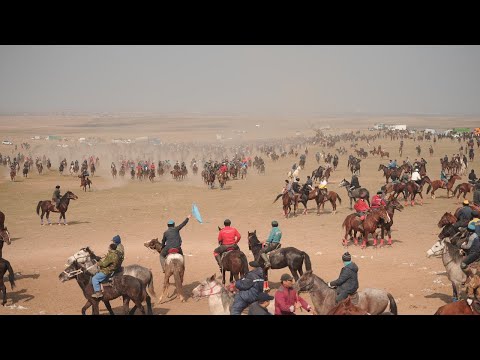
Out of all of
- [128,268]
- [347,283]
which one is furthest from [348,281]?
[128,268]

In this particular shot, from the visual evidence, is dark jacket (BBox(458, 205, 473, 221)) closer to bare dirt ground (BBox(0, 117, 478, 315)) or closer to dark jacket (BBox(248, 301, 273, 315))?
bare dirt ground (BBox(0, 117, 478, 315))

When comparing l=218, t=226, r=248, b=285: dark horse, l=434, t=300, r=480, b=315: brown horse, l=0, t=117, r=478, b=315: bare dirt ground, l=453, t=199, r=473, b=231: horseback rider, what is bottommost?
l=0, t=117, r=478, b=315: bare dirt ground

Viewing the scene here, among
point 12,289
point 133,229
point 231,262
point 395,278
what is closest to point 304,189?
point 133,229

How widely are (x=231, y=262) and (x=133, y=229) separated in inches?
437

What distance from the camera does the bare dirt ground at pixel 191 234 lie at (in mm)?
12188

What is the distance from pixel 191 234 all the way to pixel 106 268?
10407mm

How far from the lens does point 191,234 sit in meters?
20.3

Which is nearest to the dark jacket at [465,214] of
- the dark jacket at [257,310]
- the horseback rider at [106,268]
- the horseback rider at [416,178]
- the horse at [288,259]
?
the horse at [288,259]

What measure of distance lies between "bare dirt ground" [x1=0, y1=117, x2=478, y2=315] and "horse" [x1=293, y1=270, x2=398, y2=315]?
2.24 m

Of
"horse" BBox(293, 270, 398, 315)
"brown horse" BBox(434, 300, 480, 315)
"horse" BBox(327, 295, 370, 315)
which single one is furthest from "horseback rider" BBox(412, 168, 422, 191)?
"horse" BBox(327, 295, 370, 315)

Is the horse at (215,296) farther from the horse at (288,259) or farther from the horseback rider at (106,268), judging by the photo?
the horse at (288,259)

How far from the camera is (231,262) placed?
11.7m

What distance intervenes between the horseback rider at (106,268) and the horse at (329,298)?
4095mm

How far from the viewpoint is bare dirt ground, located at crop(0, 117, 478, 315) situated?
40.0 feet
